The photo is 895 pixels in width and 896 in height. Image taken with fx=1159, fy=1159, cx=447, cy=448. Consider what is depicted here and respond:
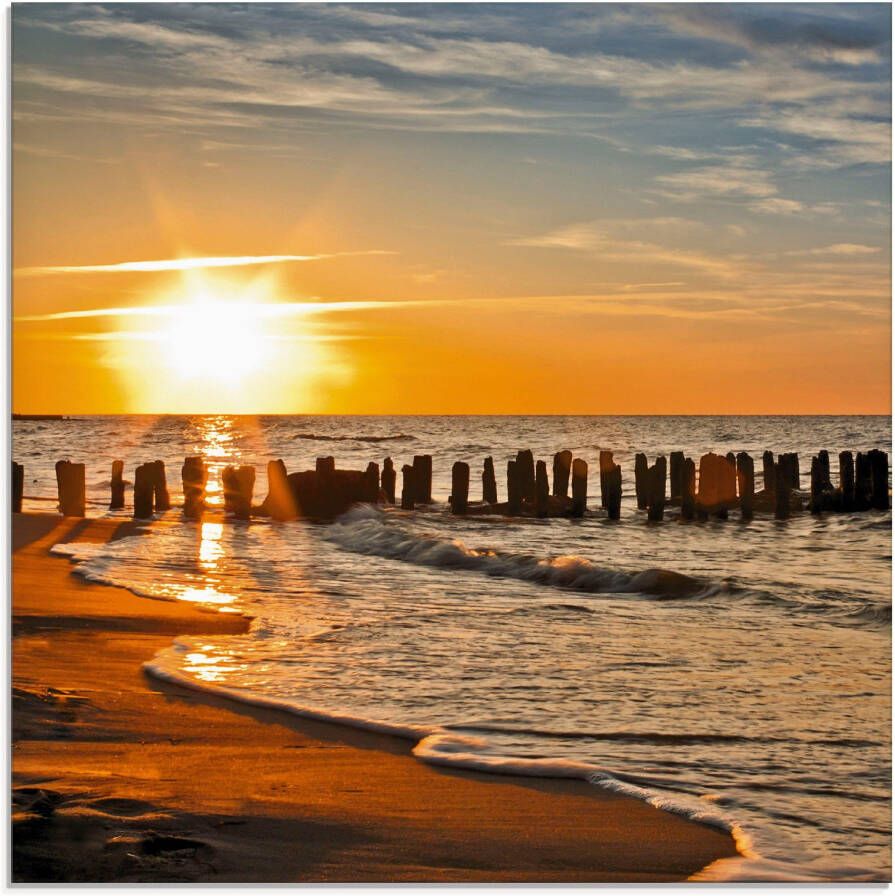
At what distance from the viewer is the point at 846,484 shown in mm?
22344

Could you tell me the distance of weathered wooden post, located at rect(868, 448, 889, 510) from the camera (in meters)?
22.5

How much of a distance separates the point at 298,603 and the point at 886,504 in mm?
16029

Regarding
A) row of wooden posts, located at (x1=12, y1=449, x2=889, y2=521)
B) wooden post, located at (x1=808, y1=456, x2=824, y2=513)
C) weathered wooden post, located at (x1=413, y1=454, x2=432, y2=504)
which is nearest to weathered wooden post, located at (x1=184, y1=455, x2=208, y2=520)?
row of wooden posts, located at (x1=12, y1=449, x2=889, y2=521)

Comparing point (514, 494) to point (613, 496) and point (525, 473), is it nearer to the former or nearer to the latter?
point (525, 473)

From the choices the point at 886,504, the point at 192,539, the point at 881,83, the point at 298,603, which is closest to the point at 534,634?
the point at 298,603

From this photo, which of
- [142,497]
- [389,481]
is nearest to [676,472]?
[389,481]

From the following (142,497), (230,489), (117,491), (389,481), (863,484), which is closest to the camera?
(142,497)

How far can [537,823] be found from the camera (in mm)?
4613

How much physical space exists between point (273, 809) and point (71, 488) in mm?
14688

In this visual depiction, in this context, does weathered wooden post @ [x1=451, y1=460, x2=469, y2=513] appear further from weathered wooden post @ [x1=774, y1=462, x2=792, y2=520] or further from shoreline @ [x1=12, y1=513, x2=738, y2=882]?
shoreline @ [x1=12, y1=513, x2=738, y2=882]

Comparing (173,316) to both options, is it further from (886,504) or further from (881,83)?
(886,504)

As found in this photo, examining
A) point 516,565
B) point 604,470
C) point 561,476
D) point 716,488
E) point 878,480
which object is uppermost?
point 604,470

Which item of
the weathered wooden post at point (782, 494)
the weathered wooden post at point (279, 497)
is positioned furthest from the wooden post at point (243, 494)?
the weathered wooden post at point (782, 494)

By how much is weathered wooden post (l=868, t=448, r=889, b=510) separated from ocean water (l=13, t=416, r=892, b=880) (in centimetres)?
444
